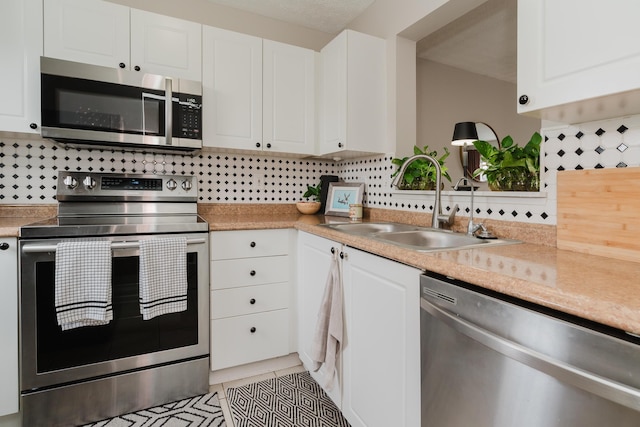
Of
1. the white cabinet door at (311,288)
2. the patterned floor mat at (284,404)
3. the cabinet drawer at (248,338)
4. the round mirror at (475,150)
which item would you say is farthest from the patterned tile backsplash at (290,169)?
the round mirror at (475,150)

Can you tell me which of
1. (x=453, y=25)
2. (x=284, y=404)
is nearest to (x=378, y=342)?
(x=284, y=404)

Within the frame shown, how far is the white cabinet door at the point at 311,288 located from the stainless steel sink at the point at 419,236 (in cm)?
15

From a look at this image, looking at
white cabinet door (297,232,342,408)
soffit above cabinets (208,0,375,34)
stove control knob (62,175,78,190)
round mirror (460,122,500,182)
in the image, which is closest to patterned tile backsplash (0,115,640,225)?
stove control knob (62,175,78,190)

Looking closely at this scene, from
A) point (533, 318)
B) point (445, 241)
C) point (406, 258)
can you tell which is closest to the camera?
point (533, 318)

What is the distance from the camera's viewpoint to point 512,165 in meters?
1.38

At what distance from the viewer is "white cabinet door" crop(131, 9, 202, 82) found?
192 centimetres

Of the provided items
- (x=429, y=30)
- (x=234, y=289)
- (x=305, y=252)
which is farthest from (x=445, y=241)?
(x=429, y=30)

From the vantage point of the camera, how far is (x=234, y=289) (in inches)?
74.2

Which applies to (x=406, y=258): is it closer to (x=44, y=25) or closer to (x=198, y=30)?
(x=198, y=30)

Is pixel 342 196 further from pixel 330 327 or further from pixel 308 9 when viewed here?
pixel 308 9

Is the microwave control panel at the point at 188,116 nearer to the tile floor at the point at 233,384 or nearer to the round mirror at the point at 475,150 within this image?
the tile floor at the point at 233,384

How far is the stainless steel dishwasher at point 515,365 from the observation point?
58cm

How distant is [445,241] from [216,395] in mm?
1450

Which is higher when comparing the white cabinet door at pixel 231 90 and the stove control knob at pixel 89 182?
the white cabinet door at pixel 231 90
